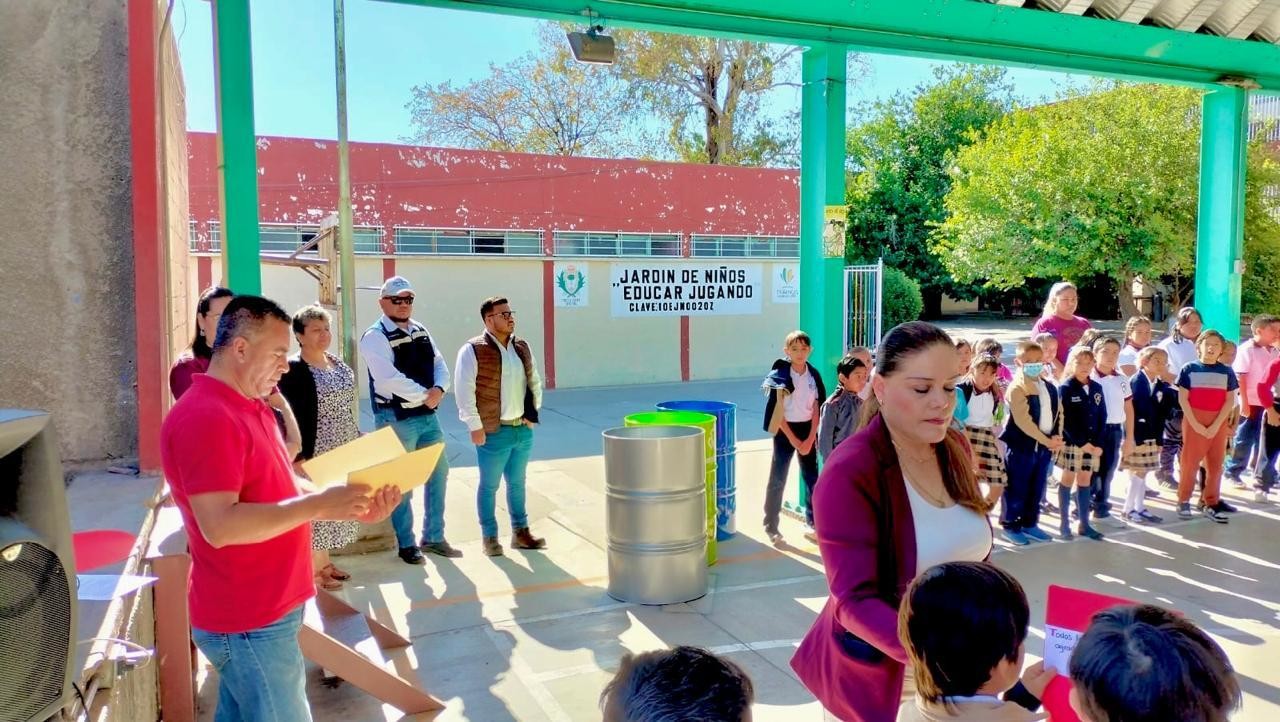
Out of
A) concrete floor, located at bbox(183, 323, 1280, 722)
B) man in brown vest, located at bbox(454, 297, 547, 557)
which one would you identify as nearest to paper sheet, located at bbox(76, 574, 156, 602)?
concrete floor, located at bbox(183, 323, 1280, 722)

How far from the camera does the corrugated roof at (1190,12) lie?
7.55 meters

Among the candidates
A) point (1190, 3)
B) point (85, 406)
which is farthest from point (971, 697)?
point (1190, 3)

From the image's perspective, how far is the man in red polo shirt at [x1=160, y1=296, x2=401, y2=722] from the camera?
2416 mm

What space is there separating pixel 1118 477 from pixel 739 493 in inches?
155

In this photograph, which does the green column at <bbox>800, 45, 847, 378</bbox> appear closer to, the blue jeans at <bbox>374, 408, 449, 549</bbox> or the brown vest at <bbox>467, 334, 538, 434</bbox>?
the brown vest at <bbox>467, 334, 538, 434</bbox>

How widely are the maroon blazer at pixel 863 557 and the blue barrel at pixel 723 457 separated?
435 cm

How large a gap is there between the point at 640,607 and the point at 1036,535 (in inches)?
130

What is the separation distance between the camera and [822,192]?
7395mm

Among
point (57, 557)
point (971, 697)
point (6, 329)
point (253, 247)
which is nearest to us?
point (57, 557)

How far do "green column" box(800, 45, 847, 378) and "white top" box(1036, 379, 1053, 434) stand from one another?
5.01 feet

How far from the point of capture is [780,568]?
625cm

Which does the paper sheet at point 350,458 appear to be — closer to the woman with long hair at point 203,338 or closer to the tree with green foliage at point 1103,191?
the woman with long hair at point 203,338

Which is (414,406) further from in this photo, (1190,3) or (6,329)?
(1190,3)

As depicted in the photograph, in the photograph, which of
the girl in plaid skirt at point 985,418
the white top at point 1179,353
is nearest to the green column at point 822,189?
the girl in plaid skirt at point 985,418
